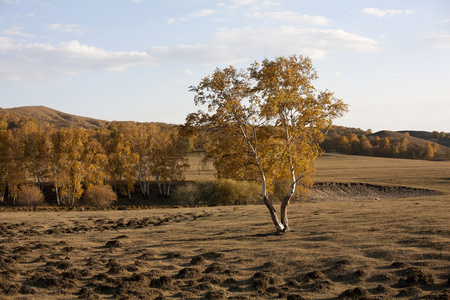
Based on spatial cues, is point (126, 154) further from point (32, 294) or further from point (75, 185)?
point (32, 294)

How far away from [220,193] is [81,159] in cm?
3022

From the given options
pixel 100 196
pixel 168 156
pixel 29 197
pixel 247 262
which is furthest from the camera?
pixel 168 156

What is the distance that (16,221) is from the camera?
119ft

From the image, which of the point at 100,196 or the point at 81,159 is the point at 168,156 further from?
the point at 100,196

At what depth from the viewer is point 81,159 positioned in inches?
2950

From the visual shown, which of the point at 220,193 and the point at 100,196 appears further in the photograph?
the point at 220,193

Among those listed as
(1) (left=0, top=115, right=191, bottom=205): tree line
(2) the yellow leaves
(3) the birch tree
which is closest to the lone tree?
(2) the yellow leaves

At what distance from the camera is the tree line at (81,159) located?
69.8 meters

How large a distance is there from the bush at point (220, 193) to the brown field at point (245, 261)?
118 feet

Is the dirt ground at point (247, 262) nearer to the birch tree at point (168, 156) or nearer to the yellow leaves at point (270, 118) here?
the yellow leaves at point (270, 118)

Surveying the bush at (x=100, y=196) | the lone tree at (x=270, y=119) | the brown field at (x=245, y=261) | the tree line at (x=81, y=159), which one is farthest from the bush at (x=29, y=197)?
the lone tree at (x=270, y=119)

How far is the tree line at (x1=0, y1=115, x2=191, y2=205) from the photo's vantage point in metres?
69.8

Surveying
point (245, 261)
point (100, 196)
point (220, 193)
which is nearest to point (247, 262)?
point (245, 261)

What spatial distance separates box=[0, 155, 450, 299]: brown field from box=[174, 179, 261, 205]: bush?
118 feet
